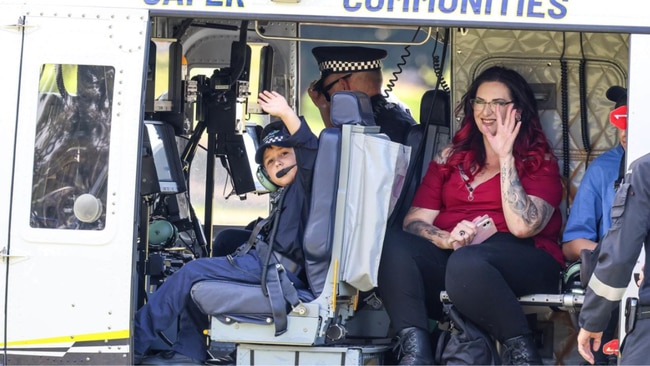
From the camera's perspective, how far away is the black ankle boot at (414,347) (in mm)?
5398

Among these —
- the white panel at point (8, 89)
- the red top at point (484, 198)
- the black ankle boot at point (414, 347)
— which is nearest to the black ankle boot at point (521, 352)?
the black ankle boot at point (414, 347)

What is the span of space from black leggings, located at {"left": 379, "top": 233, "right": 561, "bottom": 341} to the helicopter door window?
1.34m

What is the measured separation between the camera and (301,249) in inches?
214

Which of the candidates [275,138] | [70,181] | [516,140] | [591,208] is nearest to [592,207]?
[591,208]

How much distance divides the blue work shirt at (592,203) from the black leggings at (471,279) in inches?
8.5

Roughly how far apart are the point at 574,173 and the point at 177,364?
220cm

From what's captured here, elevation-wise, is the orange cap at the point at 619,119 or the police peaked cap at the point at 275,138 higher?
the orange cap at the point at 619,119

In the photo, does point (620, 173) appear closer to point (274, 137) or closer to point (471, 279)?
point (471, 279)

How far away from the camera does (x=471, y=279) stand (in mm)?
5305

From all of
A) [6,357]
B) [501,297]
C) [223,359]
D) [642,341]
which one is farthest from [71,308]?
[642,341]

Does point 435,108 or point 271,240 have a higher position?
point 435,108

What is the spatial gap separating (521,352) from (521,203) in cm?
67

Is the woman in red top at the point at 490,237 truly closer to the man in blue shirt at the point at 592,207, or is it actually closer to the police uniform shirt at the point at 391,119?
the man in blue shirt at the point at 592,207

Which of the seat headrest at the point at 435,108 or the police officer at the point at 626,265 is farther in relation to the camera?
the seat headrest at the point at 435,108
